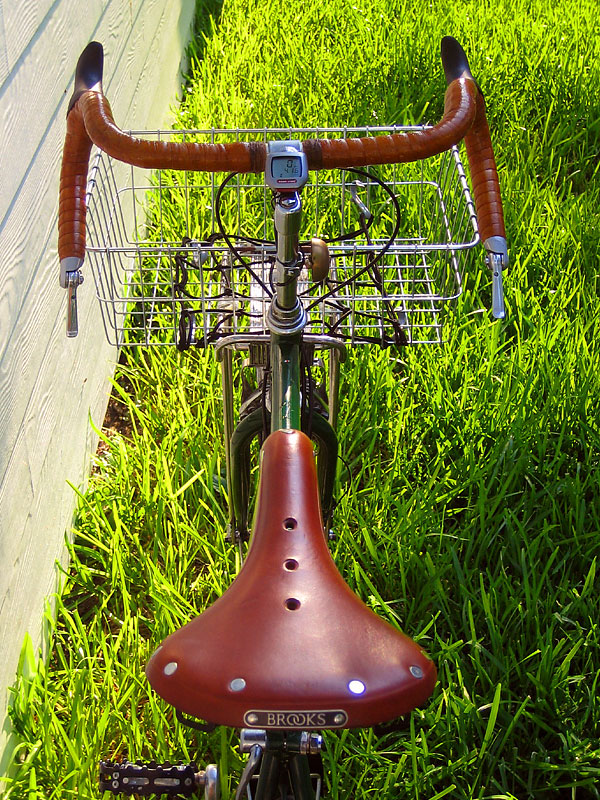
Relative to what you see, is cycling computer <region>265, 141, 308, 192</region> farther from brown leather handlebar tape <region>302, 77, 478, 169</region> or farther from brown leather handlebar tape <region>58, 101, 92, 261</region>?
brown leather handlebar tape <region>58, 101, 92, 261</region>

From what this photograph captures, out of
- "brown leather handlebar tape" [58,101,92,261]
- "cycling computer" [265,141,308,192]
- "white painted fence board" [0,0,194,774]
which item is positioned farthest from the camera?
"white painted fence board" [0,0,194,774]

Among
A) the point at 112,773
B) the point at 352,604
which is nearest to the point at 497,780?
the point at 112,773

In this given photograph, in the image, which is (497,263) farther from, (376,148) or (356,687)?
(356,687)

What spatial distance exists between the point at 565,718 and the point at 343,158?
4.29 feet

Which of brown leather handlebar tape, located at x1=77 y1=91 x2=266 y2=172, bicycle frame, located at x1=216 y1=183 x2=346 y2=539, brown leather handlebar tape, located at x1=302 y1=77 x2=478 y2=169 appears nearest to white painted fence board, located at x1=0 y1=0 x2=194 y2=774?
bicycle frame, located at x1=216 y1=183 x2=346 y2=539

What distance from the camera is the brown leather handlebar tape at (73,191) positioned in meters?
1.39

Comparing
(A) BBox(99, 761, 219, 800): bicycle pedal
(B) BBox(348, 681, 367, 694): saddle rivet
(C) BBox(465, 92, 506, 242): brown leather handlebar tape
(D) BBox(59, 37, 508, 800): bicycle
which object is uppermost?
(C) BBox(465, 92, 506, 242): brown leather handlebar tape

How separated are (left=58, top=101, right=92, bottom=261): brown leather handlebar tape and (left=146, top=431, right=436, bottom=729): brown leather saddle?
0.56 metres

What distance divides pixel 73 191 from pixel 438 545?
1365 millimetres

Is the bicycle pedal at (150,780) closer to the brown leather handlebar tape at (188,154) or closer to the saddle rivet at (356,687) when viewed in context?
the saddle rivet at (356,687)

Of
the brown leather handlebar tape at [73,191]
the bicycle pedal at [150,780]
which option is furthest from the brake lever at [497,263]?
the bicycle pedal at [150,780]

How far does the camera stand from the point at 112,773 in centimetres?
162

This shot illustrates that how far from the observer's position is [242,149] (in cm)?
121

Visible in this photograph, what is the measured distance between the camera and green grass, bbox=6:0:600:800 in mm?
1869
